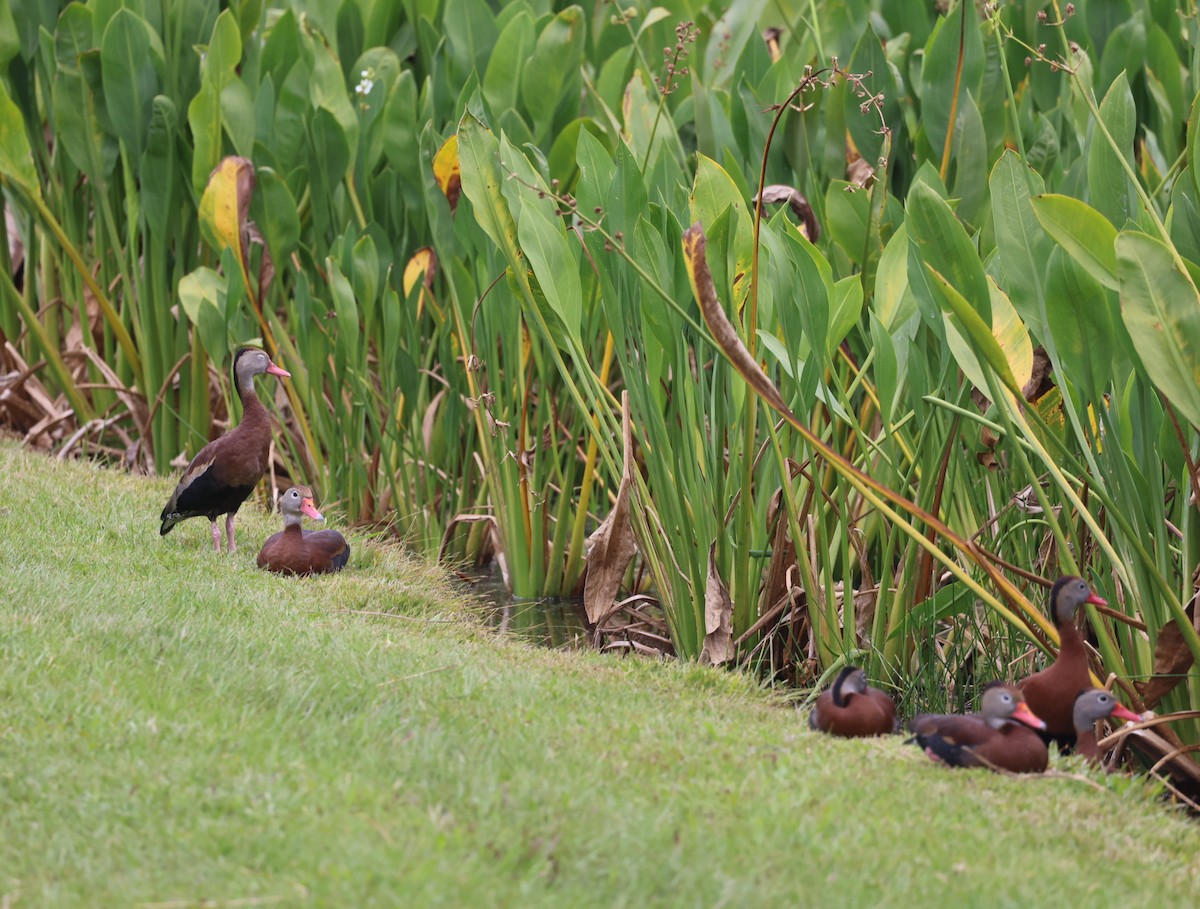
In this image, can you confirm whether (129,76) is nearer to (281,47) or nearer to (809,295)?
(281,47)

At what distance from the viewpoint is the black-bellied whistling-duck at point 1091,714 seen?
3.18 meters

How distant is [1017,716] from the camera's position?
10.2ft

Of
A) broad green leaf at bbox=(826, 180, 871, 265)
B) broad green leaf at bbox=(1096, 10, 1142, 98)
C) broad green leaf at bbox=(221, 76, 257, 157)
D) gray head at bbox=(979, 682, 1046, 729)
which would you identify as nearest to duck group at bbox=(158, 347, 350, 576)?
broad green leaf at bbox=(221, 76, 257, 157)

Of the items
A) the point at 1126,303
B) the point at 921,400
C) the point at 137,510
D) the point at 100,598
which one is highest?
the point at 1126,303

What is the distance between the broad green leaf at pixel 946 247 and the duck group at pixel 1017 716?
2.41ft

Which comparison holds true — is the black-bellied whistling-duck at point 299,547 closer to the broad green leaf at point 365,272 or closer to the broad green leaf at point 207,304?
the broad green leaf at point 365,272

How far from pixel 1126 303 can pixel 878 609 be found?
138 cm

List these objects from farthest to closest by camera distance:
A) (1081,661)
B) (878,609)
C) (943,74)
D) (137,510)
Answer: (137,510)
(943,74)
(878,609)
(1081,661)

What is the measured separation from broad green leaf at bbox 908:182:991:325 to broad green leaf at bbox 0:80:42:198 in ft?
14.3

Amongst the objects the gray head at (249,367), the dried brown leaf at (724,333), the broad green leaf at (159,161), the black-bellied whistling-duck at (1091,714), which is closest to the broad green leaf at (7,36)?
the broad green leaf at (159,161)

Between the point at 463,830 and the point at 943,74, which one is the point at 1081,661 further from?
the point at 943,74

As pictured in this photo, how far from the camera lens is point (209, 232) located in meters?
5.87

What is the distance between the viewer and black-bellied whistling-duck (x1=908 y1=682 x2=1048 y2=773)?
305 cm

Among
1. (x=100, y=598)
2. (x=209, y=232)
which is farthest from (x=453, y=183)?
(x=100, y=598)
